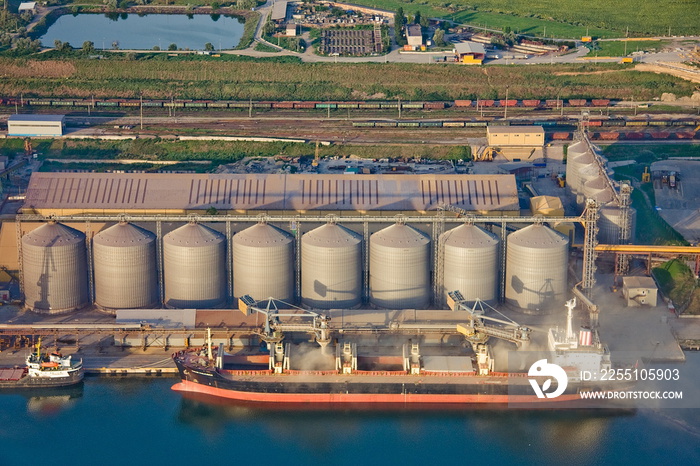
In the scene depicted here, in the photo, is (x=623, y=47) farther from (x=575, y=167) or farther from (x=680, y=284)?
(x=680, y=284)

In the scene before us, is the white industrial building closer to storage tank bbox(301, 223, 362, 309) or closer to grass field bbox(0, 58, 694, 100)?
storage tank bbox(301, 223, 362, 309)

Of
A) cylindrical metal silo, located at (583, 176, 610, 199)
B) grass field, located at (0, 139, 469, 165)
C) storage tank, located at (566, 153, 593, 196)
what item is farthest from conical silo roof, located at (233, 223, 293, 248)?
grass field, located at (0, 139, 469, 165)

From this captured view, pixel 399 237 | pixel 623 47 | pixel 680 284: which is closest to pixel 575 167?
pixel 680 284

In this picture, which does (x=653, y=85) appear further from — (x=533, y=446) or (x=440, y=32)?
(x=533, y=446)

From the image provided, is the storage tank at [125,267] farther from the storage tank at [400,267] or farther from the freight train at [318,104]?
the freight train at [318,104]

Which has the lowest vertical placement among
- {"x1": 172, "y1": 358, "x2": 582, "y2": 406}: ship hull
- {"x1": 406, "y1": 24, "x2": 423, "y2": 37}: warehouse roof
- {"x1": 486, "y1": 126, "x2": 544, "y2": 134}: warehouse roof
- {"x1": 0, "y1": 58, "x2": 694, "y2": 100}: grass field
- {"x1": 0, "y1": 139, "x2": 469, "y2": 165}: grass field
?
{"x1": 172, "y1": 358, "x2": 582, "y2": 406}: ship hull
